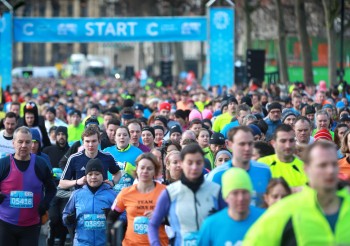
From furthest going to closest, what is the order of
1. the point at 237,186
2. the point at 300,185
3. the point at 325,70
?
the point at 325,70, the point at 300,185, the point at 237,186

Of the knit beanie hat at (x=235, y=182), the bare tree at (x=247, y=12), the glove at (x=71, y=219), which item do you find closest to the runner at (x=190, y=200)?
the knit beanie hat at (x=235, y=182)

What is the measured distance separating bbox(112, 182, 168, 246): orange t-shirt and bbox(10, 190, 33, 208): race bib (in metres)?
1.65

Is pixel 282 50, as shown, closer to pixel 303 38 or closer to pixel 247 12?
pixel 303 38

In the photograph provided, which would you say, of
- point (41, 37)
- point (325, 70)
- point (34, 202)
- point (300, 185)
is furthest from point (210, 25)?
point (300, 185)

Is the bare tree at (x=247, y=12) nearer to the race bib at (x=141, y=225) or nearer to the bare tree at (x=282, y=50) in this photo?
the bare tree at (x=282, y=50)

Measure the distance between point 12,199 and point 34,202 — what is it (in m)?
0.23

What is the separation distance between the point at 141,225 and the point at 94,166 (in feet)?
5.09

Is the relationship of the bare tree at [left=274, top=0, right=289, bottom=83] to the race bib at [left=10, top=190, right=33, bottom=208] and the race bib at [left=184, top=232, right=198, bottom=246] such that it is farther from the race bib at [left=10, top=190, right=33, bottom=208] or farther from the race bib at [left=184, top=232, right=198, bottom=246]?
the race bib at [left=184, top=232, right=198, bottom=246]

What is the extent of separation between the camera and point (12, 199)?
1094 cm

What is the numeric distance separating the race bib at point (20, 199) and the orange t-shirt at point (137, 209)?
1655 mm

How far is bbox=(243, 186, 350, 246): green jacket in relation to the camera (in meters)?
5.87

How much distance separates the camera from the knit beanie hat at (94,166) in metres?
10.8

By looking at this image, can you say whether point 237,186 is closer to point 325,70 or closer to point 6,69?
point 6,69

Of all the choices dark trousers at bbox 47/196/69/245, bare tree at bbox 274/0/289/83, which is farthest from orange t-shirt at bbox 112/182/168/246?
bare tree at bbox 274/0/289/83
